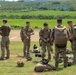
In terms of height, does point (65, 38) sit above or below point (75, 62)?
above

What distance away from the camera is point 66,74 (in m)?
12.9

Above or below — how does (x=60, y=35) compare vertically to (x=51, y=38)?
above

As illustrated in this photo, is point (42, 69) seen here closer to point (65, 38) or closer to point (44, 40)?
point (65, 38)

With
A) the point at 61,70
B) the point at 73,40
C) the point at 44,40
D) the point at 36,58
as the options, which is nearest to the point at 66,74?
the point at 61,70

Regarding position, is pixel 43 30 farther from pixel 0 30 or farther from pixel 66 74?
pixel 66 74

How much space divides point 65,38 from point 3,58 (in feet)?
16.2

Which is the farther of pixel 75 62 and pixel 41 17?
pixel 41 17

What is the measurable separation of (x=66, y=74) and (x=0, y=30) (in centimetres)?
594

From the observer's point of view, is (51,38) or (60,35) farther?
(51,38)

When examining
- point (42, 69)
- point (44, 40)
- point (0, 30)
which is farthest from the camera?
point (0, 30)

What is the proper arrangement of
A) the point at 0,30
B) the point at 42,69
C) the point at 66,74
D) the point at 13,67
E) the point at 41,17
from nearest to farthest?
1. the point at 66,74
2. the point at 42,69
3. the point at 13,67
4. the point at 0,30
5. the point at 41,17

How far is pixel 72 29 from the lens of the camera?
15.7m

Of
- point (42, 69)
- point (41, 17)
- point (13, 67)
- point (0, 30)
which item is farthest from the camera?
point (41, 17)

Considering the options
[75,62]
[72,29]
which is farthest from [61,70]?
[72,29]
